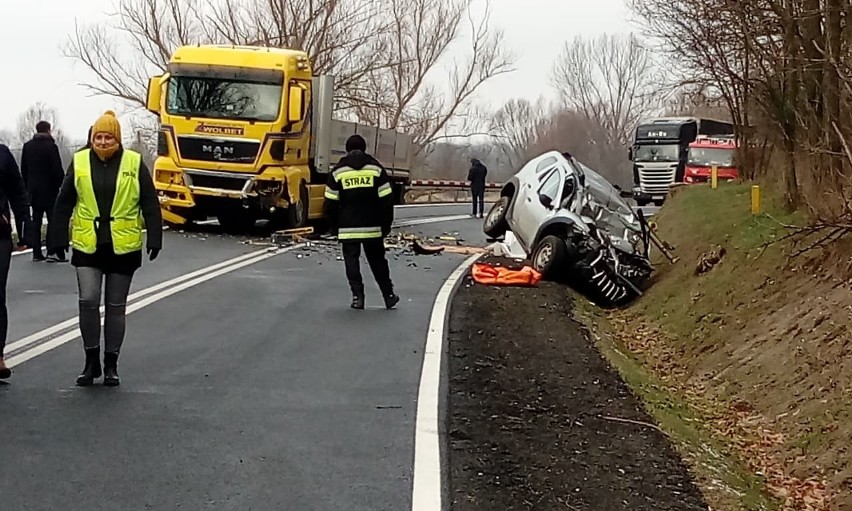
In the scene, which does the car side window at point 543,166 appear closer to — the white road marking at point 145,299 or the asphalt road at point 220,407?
the white road marking at point 145,299

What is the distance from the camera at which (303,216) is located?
21.5 metres

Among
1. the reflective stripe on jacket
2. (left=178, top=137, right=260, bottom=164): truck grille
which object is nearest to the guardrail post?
(left=178, top=137, right=260, bottom=164): truck grille

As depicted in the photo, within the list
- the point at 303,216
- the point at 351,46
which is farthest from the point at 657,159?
the point at 303,216

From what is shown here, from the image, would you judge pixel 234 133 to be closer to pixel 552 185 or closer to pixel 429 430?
pixel 552 185

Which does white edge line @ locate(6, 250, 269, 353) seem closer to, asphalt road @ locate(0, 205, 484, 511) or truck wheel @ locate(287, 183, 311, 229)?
asphalt road @ locate(0, 205, 484, 511)

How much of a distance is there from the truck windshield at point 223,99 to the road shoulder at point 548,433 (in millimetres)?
10650

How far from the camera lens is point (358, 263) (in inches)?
458

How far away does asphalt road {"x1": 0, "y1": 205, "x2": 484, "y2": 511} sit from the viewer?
5375mm

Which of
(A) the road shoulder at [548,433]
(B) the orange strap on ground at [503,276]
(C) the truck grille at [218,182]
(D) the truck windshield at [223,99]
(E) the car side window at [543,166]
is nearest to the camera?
(A) the road shoulder at [548,433]

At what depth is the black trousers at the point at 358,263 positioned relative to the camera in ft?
38.3

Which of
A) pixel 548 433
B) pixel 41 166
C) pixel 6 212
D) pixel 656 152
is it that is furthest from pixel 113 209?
pixel 656 152

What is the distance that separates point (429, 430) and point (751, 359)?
4.97 m

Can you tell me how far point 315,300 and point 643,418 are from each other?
5466mm

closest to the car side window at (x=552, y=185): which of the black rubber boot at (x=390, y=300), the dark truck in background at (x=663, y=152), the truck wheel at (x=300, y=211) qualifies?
the black rubber boot at (x=390, y=300)
